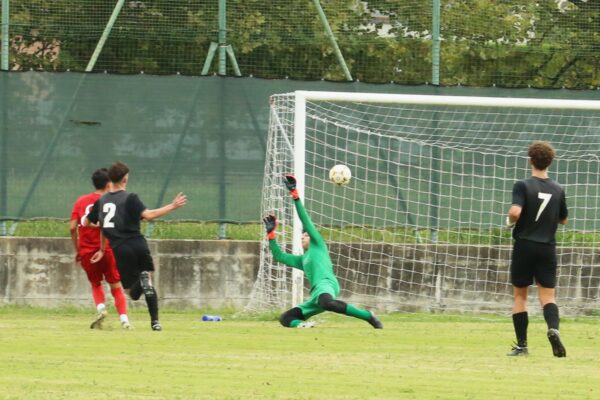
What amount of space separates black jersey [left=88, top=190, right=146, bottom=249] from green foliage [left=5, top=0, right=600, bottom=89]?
12.1ft

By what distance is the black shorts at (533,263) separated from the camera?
12469mm

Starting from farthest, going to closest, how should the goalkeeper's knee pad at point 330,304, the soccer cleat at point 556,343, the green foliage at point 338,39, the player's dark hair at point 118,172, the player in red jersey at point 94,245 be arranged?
the green foliage at point 338,39 → the player in red jersey at point 94,245 → the player's dark hair at point 118,172 → the goalkeeper's knee pad at point 330,304 → the soccer cleat at point 556,343

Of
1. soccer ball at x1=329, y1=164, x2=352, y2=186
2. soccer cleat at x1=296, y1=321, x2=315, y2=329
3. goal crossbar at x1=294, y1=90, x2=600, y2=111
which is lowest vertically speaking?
soccer cleat at x1=296, y1=321, x2=315, y2=329

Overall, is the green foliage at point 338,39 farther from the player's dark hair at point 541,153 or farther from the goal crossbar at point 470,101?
the player's dark hair at point 541,153

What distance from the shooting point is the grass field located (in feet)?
32.4

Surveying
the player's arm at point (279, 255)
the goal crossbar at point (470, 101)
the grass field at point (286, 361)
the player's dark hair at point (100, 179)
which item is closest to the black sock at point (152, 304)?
the grass field at point (286, 361)

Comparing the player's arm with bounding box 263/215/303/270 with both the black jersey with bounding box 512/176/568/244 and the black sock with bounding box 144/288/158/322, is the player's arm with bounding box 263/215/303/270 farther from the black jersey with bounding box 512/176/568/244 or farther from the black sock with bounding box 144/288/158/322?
the black jersey with bounding box 512/176/568/244

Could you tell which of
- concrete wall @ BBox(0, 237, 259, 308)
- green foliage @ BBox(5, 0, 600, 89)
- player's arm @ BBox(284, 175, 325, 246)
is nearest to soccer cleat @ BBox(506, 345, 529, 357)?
player's arm @ BBox(284, 175, 325, 246)

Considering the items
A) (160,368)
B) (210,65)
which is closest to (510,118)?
(210,65)

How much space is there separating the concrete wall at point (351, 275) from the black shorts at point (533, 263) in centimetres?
593

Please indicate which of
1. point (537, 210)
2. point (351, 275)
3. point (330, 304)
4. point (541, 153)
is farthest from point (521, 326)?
point (351, 275)

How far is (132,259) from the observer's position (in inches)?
600

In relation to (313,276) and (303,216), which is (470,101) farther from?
(313,276)

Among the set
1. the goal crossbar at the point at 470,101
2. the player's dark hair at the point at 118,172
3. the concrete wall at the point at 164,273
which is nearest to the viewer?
the player's dark hair at the point at 118,172
